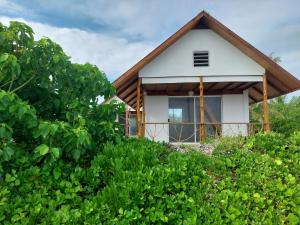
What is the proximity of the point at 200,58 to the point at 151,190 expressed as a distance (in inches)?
397

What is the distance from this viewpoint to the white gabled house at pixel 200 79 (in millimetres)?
13359

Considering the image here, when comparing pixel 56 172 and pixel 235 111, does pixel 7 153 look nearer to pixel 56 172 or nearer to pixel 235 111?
pixel 56 172

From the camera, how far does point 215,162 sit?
6.00m

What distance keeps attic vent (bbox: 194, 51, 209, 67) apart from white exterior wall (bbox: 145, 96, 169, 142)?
2.33 meters

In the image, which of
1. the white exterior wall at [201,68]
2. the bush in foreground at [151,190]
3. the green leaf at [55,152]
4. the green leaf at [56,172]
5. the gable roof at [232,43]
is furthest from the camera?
the white exterior wall at [201,68]

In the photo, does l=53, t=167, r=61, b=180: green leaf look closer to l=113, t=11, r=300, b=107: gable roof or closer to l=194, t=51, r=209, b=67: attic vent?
l=113, t=11, r=300, b=107: gable roof

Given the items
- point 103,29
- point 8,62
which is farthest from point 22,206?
point 103,29

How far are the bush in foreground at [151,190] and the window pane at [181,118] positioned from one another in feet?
30.8

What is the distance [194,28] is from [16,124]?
10142 millimetres

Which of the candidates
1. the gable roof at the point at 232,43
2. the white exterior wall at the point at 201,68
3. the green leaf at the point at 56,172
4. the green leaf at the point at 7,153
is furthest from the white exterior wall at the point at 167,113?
the green leaf at the point at 7,153

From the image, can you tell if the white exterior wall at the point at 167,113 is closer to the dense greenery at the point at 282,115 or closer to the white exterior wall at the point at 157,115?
the white exterior wall at the point at 157,115

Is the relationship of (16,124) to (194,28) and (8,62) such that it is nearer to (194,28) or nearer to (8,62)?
(8,62)

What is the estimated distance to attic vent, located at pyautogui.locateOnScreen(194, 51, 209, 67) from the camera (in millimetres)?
14016

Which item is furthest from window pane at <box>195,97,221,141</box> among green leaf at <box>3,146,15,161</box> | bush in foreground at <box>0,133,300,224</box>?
green leaf at <box>3,146,15,161</box>
